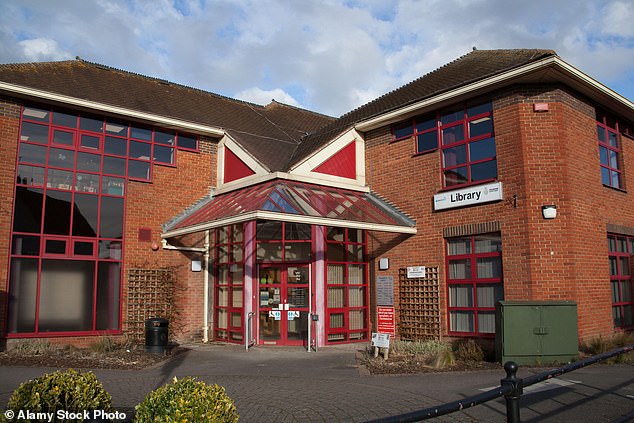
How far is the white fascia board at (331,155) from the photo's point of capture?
1484 cm

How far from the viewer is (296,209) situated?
1249 centimetres

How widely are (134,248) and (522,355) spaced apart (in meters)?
10.3

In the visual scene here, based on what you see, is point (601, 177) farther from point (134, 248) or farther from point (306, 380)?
point (134, 248)

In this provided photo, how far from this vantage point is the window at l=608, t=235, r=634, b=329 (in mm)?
13578

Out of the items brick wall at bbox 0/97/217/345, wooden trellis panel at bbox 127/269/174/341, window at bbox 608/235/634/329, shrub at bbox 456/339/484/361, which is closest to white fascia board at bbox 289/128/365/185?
brick wall at bbox 0/97/217/345

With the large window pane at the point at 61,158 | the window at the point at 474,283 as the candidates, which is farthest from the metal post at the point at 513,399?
the large window pane at the point at 61,158

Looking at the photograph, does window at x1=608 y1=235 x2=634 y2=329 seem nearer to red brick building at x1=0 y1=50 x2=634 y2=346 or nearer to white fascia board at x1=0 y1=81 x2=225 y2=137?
red brick building at x1=0 y1=50 x2=634 y2=346

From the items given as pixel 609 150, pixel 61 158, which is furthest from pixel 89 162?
pixel 609 150

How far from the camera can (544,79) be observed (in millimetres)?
12289

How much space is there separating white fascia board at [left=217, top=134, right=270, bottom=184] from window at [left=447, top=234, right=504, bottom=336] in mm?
5519

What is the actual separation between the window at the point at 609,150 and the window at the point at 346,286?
668 centimetres

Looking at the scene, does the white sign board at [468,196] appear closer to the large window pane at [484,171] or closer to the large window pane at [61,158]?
the large window pane at [484,171]

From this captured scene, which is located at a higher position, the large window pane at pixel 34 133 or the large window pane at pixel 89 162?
the large window pane at pixel 34 133

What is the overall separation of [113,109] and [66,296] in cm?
506
